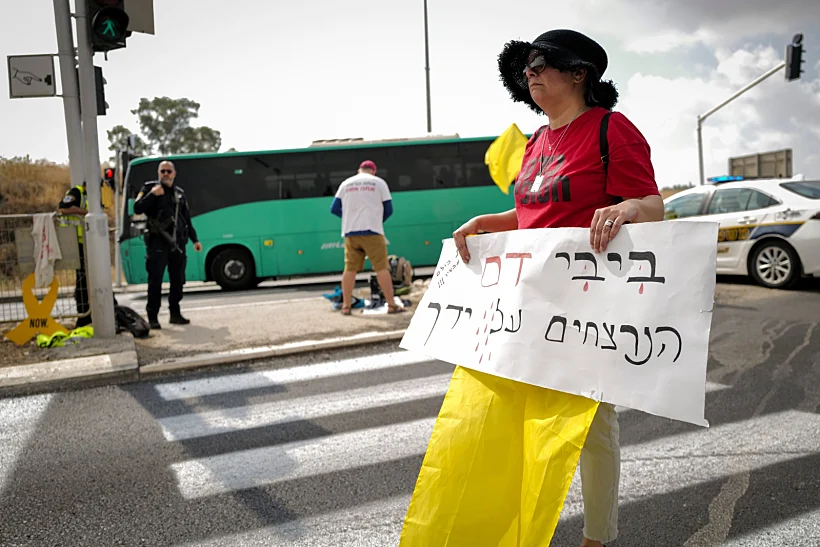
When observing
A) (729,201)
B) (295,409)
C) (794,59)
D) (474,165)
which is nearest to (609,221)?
(295,409)

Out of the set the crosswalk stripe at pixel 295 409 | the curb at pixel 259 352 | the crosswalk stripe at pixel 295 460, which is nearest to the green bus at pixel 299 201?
the curb at pixel 259 352

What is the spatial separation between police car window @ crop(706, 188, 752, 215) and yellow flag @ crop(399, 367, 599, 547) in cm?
975

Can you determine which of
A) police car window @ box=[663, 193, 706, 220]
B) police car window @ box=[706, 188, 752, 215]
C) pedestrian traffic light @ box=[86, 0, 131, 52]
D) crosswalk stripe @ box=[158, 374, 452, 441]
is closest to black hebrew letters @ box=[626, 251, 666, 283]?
crosswalk stripe @ box=[158, 374, 452, 441]

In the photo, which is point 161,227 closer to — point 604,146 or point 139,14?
point 139,14

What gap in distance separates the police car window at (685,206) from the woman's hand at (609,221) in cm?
983

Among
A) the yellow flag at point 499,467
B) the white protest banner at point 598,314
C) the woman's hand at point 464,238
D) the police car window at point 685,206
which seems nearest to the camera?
the white protest banner at point 598,314

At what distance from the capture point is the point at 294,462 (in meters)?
3.79

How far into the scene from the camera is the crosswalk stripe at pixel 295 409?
4.46 meters

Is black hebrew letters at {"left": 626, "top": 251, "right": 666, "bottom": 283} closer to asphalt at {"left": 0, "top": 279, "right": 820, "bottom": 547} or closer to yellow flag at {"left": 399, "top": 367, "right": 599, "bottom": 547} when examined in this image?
yellow flag at {"left": 399, "top": 367, "right": 599, "bottom": 547}

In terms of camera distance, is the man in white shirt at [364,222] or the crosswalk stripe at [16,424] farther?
the man in white shirt at [364,222]

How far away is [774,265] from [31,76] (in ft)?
32.5

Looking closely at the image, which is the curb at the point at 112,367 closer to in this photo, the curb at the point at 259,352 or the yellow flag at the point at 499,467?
the curb at the point at 259,352

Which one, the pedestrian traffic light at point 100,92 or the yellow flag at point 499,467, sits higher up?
the pedestrian traffic light at point 100,92

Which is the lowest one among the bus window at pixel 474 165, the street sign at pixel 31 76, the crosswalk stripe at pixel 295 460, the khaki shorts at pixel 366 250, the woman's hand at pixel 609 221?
the crosswalk stripe at pixel 295 460
